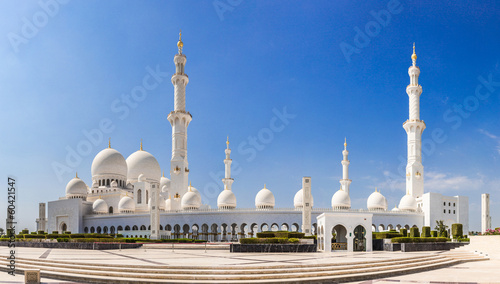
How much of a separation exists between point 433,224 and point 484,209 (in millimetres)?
6776

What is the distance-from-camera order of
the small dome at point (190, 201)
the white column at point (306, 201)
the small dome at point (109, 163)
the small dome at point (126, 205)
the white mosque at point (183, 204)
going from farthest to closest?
the small dome at point (109, 163), the small dome at point (126, 205), the small dome at point (190, 201), the white mosque at point (183, 204), the white column at point (306, 201)

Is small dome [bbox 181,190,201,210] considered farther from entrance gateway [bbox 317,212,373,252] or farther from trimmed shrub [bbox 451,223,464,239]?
Answer: entrance gateway [bbox 317,212,373,252]

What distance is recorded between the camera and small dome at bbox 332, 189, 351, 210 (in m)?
55.0

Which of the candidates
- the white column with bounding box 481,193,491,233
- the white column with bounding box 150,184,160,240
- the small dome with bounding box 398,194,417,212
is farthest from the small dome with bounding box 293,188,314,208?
→ the white column with bounding box 481,193,491,233

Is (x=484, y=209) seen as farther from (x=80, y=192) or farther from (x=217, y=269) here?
(x=80, y=192)

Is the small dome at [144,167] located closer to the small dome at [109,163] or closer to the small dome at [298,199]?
the small dome at [109,163]

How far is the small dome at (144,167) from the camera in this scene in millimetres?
66562

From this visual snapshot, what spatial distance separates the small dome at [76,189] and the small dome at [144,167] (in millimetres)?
6942

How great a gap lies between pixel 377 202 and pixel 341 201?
5359 millimetres

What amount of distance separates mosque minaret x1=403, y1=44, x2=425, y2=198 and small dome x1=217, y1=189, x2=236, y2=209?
23468 millimetres

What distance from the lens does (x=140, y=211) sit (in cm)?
6009

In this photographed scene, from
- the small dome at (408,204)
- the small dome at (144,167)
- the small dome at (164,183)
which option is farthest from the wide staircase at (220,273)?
the small dome at (164,183)

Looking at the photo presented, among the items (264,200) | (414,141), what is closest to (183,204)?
(264,200)

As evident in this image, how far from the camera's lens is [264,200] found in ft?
185
